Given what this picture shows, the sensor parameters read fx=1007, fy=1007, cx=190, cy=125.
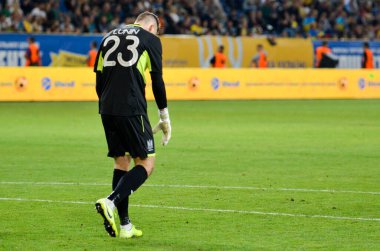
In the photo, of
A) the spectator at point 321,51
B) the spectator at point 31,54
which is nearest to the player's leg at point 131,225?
the spectator at point 31,54

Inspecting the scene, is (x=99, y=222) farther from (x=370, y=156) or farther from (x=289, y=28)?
(x=289, y=28)

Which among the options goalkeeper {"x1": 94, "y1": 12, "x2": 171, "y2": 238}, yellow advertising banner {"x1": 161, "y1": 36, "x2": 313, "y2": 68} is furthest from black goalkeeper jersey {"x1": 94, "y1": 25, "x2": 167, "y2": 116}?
yellow advertising banner {"x1": 161, "y1": 36, "x2": 313, "y2": 68}

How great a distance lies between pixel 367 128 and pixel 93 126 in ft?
20.2

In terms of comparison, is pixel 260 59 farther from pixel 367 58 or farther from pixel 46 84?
pixel 46 84

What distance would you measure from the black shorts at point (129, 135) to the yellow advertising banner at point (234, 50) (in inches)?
1112

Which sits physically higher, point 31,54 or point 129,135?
point 129,135

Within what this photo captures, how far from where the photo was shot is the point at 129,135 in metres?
8.57

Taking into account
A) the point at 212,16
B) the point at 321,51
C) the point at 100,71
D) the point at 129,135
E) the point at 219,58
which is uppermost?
the point at 100,71

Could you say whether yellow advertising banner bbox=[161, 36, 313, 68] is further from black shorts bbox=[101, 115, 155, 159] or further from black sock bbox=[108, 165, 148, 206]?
black sock bbox=[108, 165, 148, 206]

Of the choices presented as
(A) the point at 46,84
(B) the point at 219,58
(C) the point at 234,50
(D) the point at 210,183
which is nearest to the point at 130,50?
(D) the point at 210,183

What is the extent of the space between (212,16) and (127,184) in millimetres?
33648

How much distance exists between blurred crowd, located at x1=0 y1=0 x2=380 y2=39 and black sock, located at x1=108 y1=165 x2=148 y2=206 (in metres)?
27.3

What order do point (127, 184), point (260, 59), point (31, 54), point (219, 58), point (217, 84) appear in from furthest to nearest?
point (260, 59)
point (219, 58)
point (217, 84)
point (31, 54)
point (127, 184)

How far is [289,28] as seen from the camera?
1722 inches
